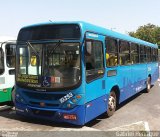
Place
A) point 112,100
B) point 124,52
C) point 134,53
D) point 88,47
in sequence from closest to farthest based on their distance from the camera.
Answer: point 88,47 → point 112,100 → point 124,52 → point 134,53

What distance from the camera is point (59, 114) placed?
7.89 metres

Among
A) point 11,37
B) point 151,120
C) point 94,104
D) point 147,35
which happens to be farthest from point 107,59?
point 147,35

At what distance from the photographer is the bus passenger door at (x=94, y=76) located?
7985 millimetres

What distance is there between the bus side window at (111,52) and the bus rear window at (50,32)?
1865mm

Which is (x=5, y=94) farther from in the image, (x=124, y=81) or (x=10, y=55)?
(x=124, y=81)

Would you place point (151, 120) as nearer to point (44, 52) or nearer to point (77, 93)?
point (77, 93)

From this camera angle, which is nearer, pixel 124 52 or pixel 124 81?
pixel 124 81

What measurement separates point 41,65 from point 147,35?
247 feet

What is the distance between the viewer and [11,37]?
11.5 metres

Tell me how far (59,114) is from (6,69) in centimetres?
376

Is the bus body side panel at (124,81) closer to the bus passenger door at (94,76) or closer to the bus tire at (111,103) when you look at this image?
the bus tire at (111,103)

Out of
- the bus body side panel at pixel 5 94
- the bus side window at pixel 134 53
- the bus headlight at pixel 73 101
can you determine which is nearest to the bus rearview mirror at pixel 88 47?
the bus headlight at pixel 73 101

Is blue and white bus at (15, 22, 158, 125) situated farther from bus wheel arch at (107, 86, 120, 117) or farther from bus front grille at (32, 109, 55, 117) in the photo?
bus wheel arch at (107, 86, 120, 117)

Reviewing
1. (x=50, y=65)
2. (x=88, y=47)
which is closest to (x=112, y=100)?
(x=88, y=47)
